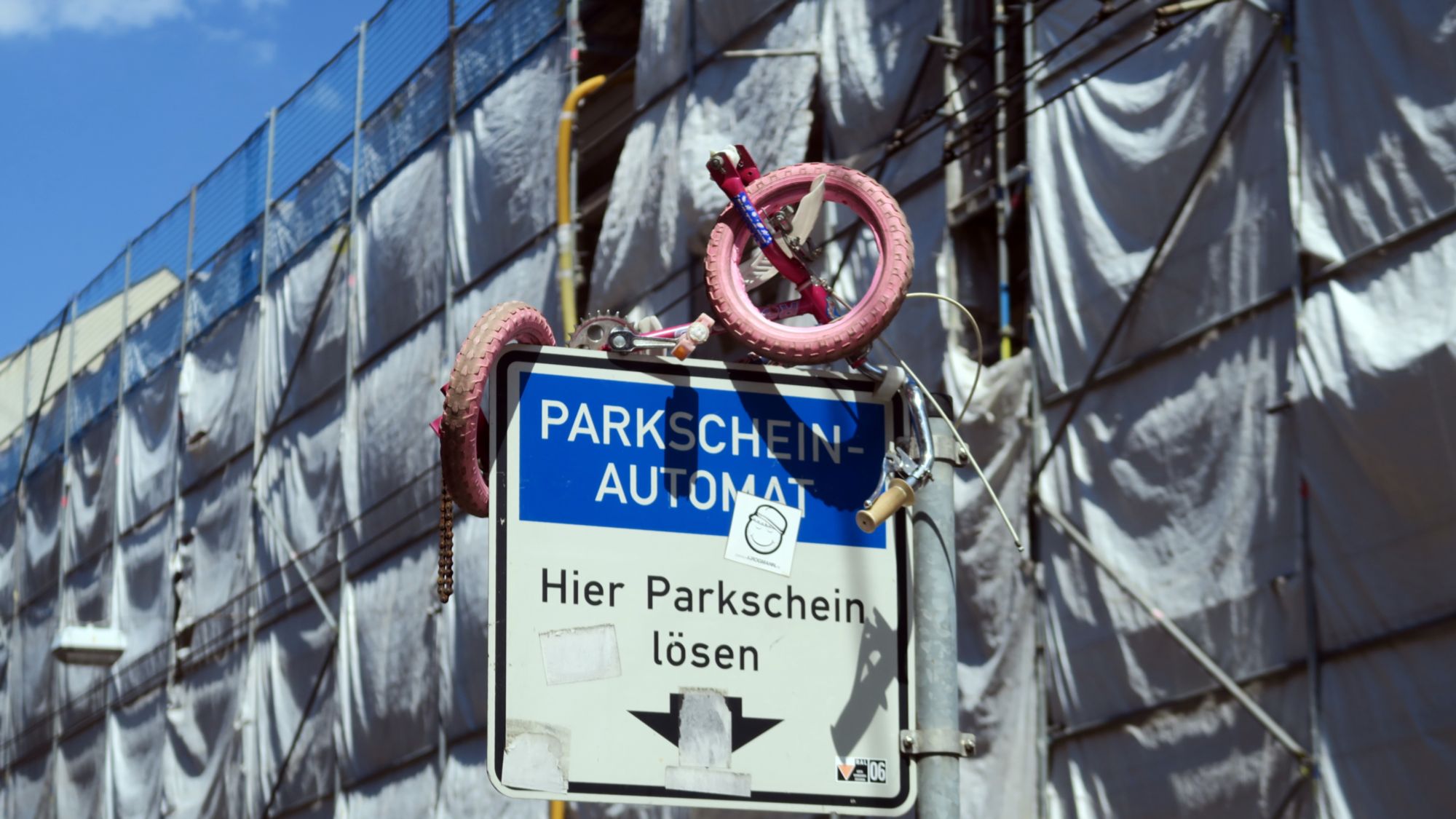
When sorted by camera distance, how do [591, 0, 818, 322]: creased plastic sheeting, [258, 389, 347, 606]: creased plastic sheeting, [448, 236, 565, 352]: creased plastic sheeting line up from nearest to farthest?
[591, 0, 818, 322]: creased plastic sheeting
[448, 236, 565, 352]: creased plastic sheeting
[258, 389, 347, 606]: creased plastic sheeting

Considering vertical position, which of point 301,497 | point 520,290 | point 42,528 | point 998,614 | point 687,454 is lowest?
point 687,454

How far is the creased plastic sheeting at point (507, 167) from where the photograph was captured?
1700cm

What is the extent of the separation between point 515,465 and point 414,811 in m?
13.8

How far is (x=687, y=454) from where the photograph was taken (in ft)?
12.7

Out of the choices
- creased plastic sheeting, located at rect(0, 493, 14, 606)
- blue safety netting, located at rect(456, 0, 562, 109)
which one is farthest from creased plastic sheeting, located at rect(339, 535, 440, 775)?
creased plastic sheeting, located at rect(0, 493, 14, 606)

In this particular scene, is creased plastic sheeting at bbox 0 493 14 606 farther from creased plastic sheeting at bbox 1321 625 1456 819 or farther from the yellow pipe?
creased plastic sheeting at bbox 1321 625 1456 819

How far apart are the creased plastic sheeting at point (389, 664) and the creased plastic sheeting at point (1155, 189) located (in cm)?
739

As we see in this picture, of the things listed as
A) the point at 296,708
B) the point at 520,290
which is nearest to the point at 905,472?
the point at 520,290

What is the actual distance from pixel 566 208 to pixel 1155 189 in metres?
6.64

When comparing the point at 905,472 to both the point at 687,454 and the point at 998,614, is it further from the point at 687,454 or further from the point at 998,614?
the point at 998,614

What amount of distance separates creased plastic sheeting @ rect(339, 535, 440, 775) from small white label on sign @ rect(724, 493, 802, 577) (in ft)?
43.7

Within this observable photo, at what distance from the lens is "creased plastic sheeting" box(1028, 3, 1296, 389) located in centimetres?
995

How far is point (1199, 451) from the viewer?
1000 cm

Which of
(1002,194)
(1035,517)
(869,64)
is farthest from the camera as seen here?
(869,64)
